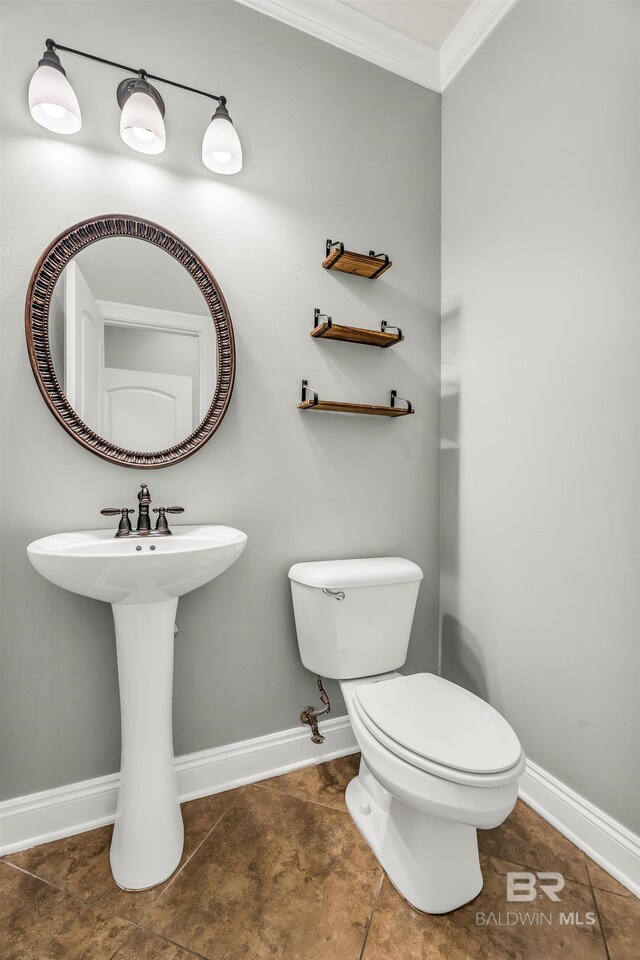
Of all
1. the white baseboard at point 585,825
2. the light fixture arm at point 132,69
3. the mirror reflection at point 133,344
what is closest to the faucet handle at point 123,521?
the mirror reflection at point 133,344

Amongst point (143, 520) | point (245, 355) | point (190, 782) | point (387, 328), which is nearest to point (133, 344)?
point (245, 355)

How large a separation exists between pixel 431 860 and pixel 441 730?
1.02 feet

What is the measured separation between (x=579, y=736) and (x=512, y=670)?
0.86 feet

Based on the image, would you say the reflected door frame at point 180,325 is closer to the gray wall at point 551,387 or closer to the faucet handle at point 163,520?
the faucet handle at point 163,520

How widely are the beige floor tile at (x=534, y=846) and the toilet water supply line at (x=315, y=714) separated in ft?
1.84

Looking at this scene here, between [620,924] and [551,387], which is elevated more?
[551,387]

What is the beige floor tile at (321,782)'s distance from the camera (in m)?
1.48

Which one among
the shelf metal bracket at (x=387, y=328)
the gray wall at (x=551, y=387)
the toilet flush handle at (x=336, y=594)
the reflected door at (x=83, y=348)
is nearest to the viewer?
the gray wall at (x=551, y=387)

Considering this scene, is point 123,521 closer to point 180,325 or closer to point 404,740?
point 180,325

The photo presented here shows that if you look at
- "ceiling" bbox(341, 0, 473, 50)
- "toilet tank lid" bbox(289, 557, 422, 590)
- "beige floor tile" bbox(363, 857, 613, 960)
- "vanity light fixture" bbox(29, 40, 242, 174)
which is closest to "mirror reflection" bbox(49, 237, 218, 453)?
Result: "vanity light fixture" bbox(29, 40, 242, 174)

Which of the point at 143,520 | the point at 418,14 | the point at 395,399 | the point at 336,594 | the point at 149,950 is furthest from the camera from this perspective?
the point at 395,399

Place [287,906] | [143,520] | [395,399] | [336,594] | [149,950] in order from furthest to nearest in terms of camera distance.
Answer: [395,399]
[336,594]
[143,520]
[287,906]
[149,950]

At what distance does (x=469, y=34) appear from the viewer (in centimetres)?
167

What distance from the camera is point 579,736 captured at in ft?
4.25
